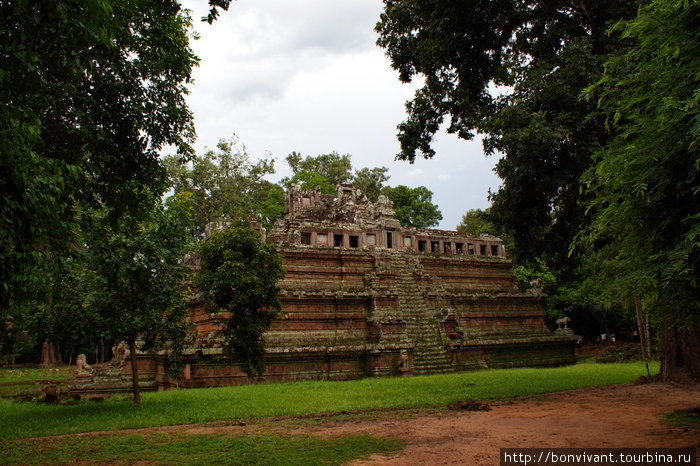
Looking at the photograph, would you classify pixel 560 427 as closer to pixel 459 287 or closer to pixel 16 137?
pixel 16 137

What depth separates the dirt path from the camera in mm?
7746

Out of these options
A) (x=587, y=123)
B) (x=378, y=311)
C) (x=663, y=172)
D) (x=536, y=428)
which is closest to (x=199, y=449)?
(x=536, y=428)

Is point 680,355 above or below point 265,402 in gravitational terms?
above

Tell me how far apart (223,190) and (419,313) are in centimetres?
2737

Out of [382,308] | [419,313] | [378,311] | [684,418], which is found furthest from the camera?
[419,313]

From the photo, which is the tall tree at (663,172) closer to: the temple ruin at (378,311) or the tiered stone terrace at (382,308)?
the temple ruin at (378,311)

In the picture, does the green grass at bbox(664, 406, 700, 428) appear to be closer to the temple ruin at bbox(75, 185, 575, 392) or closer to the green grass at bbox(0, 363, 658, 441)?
the green grass at bbox(0, 363, 658, 441)

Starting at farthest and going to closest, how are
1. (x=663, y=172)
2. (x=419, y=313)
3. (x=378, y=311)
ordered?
1. (x=419, y=313)
2. (x=378, y=311)
3. (x=663, y=172)

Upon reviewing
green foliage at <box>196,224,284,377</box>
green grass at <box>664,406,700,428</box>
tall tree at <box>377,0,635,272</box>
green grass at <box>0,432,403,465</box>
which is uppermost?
tall tree at <box>377,0,635,272</box>

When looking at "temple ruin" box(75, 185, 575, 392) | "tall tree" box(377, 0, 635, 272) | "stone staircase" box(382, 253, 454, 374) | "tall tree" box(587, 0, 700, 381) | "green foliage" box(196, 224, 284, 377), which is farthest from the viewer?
"stone staircase" box(382, 253, 454, 374)

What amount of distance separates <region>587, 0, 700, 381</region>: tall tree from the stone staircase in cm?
1452

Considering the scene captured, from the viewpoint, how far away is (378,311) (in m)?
23.5

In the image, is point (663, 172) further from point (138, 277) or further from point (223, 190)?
point (223, 190)

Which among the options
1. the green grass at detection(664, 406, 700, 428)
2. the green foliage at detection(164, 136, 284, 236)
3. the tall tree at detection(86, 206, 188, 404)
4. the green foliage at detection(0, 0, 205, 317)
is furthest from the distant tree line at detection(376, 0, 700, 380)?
the green foliage at detection(164, 136, 284, 236)
